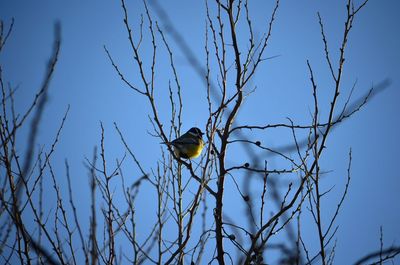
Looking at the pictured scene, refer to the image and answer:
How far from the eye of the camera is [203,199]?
11.4 feet

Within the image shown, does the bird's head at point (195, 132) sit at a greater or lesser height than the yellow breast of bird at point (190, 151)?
greater

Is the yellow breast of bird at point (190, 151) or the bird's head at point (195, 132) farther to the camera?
the bird's head at point (195, 132)

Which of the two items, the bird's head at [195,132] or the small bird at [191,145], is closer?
the small bird at [191,145]

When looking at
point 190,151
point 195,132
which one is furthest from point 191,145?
point 195,132

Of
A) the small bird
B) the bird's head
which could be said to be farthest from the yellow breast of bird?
the bird's head

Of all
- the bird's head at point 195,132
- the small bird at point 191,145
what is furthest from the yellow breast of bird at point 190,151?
the bird's head at point 195,132

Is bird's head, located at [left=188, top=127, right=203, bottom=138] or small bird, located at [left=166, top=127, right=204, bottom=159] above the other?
bird's head, located at [left=188, top=127, right=203, bottom=138]

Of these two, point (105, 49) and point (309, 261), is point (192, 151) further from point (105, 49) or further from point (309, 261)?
point (309, 261)

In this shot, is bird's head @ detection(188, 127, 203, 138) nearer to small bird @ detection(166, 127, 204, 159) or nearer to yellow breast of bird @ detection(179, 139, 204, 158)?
small bird @ detection(166, 127, 204, 159)

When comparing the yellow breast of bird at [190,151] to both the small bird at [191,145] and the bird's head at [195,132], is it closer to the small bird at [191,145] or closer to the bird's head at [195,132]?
the small bird at [191,145]

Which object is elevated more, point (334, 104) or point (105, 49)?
point (105, 49)

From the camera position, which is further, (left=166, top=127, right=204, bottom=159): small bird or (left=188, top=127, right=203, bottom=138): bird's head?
(left=188, top=127, right=203, bottom=138): bird's head

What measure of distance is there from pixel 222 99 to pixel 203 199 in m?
0.96

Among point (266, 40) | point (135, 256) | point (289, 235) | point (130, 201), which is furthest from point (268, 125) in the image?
point (135, 256)
